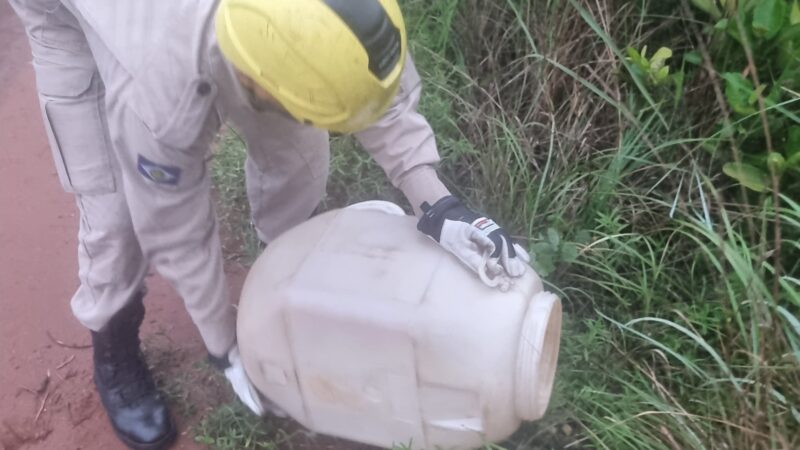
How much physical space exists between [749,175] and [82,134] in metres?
1.65

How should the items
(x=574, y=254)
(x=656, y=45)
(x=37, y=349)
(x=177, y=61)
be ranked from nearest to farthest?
(x=177, y=61)
(x=574, y=254)
(x=37, y=349)
(x=656, y=45)

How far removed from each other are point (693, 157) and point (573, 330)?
1.95 ft

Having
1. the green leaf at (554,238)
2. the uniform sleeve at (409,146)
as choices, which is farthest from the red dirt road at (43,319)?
the green leaf at (554,238)

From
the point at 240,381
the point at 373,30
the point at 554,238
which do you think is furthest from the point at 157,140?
the point at 554,238

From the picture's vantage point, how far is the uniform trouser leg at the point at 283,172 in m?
2.05

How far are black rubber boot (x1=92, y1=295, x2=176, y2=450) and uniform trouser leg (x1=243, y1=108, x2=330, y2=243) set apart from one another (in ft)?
1.42

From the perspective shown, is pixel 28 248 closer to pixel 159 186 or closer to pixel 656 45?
pixel 159 186

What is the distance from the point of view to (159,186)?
171 cm

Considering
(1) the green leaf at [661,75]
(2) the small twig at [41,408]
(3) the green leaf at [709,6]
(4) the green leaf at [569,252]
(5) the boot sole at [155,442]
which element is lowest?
(2) the small twig at [41,408]

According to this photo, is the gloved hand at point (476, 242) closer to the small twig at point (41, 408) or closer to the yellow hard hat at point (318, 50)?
the yellow hard hat at point (318, 50)

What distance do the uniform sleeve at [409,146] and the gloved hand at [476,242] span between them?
0.35 feet

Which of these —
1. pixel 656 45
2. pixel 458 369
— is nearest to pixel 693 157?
pixel 656 45

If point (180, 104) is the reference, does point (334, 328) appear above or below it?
below

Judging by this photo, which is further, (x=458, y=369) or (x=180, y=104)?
(x=458, y=369)
